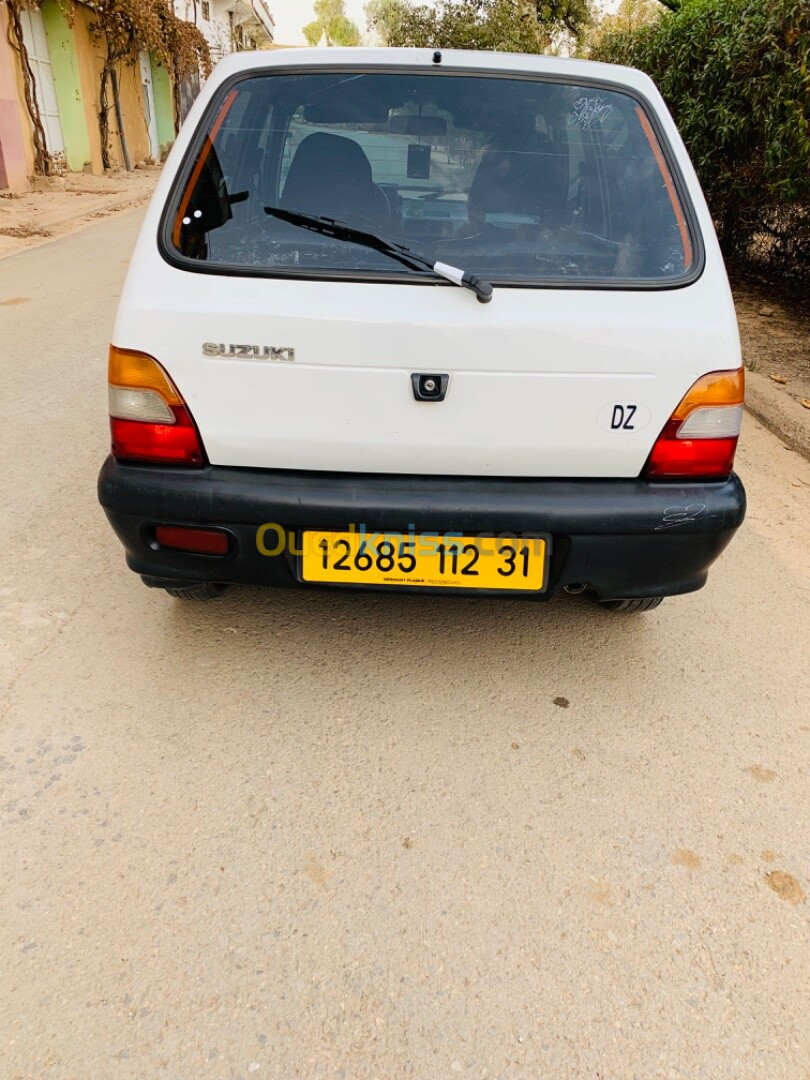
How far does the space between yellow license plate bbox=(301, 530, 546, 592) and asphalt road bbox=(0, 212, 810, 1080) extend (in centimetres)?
44

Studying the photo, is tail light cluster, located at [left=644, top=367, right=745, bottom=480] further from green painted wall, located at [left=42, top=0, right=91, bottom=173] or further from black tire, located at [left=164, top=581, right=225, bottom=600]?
green painted wall, located at [left=42, top=0, right=91, bottom=173]

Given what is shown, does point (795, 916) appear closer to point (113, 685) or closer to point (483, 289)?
point (483, 289)

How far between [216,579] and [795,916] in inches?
64.4

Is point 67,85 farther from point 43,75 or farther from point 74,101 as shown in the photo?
point 43,75

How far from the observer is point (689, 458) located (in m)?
2.13

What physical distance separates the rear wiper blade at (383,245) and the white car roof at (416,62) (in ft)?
1.80

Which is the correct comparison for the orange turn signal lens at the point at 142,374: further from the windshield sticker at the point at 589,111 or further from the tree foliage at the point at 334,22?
the tree foliage at the point at 334,22

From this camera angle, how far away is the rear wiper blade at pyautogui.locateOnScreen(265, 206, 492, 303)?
200cm

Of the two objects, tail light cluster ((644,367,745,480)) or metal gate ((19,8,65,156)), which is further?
metal gate ((19,8,65,156))

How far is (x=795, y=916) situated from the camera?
1.78 meters

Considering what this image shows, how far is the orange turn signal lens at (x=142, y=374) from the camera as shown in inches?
80.0

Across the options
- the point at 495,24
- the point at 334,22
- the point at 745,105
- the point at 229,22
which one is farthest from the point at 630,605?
the point at 334,22

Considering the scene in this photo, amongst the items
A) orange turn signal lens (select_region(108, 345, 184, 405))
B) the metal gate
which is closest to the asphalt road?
orange turn signal lens (select_region(108, 345, 184, 405))

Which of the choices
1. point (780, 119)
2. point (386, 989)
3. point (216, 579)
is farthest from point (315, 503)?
point (780, 119)
